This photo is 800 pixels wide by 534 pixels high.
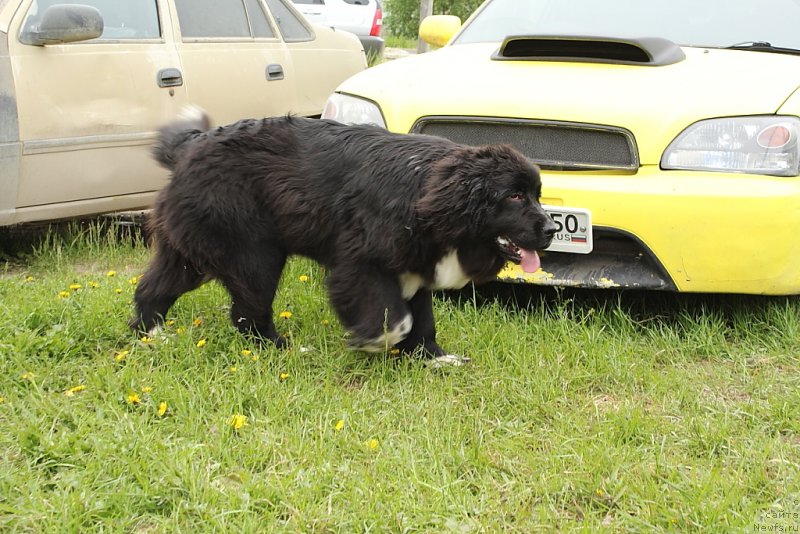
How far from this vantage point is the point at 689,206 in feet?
12.6

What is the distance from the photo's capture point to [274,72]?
6.37 metres

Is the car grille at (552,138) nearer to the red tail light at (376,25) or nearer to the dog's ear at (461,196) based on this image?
the dog's ear at (461,196)

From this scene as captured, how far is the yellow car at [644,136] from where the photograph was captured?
3863 mm

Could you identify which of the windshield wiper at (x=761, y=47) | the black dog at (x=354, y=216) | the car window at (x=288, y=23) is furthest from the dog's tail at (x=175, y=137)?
the windshield wiper at (x=761, y=47)

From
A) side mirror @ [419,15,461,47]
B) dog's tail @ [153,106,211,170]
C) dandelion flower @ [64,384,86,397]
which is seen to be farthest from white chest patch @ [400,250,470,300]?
side mirror @ [419,15,461,47]

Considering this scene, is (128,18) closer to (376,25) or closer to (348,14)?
(376,25)

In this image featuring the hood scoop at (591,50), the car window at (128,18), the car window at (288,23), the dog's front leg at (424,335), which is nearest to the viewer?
the dog's front leg at (424,335)

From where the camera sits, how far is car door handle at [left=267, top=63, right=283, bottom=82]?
249 inches

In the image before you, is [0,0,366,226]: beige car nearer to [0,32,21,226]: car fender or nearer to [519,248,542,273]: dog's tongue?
[0,32,21,226]: car fender

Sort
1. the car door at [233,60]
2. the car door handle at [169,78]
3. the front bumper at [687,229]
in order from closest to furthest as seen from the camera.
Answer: the front bumper at [687,229] → the car door handle at [169,78] → the car door at [233,60]

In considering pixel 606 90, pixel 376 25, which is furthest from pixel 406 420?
pixel 376 25

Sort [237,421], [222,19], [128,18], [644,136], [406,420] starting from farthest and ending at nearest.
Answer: [222,19], [128,18], [644,136], [406,420], [237,421]

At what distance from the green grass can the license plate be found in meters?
0.40

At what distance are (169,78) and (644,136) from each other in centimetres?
320
